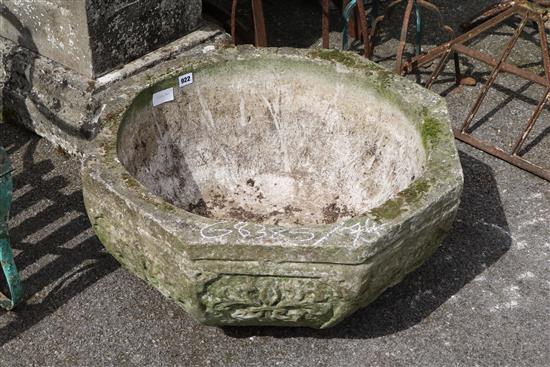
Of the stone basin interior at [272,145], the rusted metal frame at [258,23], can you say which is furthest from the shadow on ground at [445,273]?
the rusted metal frame at [258,23]

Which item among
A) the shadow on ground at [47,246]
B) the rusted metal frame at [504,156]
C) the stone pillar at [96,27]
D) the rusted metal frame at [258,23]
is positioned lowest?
the rusted metal frame at [504,156]

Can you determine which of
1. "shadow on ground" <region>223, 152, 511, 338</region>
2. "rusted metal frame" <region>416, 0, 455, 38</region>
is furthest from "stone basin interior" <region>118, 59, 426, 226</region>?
"rusted metal frame" <region>416, 0, 455, 38</region>

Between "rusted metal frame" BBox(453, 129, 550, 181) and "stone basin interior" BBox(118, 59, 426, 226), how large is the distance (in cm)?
103

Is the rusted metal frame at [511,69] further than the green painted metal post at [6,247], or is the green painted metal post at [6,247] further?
the rusted metal frame at [511,69]

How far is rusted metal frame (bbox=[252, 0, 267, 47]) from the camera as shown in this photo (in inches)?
202

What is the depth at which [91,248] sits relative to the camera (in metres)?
4.22

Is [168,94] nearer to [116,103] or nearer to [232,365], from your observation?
[116,103]

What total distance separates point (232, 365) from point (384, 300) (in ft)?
2.57

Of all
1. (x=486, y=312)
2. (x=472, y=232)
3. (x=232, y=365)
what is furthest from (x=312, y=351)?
(x=472, y=232)

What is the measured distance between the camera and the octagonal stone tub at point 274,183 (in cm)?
316

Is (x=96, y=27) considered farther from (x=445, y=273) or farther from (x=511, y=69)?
(x=511, y=69)

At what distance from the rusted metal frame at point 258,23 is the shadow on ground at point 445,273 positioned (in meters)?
1.50

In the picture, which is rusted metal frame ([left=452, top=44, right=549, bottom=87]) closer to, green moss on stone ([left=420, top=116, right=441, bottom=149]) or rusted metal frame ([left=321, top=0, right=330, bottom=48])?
rusted metal frame ([left=321, top=0, right=330, bottom=48])

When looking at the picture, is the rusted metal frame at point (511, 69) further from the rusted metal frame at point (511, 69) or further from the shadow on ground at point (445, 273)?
the shadow on ground at point (445, 273)
